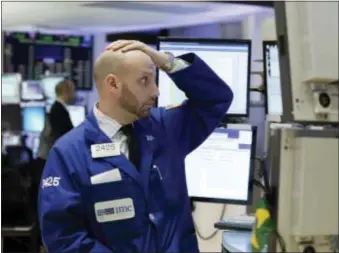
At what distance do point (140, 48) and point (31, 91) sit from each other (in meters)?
6.55

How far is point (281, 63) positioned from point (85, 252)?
102 centimetres

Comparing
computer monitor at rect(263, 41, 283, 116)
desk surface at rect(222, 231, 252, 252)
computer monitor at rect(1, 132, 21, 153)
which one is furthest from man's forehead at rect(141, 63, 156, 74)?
computer monitor at rect(1, 132, 21, 153)

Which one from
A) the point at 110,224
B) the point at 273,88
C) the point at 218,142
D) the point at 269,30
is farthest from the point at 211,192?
the point at 110,224

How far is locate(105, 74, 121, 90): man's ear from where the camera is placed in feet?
7.51

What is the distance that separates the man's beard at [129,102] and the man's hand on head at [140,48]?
0.41ft

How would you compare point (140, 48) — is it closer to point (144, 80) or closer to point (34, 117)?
point (144, 80)

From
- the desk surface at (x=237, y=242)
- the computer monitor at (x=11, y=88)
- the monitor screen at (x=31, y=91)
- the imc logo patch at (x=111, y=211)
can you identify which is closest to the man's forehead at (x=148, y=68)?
the imc logo patch at (x=111, y=211)

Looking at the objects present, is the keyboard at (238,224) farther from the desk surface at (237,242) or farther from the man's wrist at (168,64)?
the man's wrist at (168,64)

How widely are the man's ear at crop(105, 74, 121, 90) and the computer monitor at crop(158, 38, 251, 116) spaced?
979mm

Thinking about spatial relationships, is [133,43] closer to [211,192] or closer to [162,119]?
[162,119]

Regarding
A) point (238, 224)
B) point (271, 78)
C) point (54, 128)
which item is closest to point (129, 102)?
point (238, 224)

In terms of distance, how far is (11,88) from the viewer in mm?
8477

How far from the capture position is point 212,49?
3291 mm

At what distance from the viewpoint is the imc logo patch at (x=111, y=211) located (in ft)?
7.26
